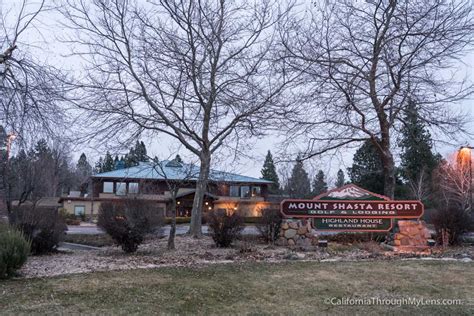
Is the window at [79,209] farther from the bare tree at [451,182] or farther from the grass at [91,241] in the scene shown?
the bare tree at [451,182]

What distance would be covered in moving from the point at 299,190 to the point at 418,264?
4318 cm

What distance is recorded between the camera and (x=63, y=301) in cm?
629

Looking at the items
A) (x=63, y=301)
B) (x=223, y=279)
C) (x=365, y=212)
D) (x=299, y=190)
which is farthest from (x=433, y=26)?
(x=299, y=190)

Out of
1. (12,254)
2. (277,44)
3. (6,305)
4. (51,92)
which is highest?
(277,44)

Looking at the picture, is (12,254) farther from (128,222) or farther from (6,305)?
(128,222)

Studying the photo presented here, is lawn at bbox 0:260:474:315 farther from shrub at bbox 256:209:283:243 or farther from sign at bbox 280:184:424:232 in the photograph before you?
sign at bbox 280:184:424:232

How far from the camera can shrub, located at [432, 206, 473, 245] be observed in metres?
15.0

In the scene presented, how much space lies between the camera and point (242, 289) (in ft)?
24.0

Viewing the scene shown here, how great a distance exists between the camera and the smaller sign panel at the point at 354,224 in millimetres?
14141

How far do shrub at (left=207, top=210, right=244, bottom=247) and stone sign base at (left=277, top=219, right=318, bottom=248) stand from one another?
4.59ft

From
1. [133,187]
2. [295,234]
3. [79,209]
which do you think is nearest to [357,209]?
[295,234]

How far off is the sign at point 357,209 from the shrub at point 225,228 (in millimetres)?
1941

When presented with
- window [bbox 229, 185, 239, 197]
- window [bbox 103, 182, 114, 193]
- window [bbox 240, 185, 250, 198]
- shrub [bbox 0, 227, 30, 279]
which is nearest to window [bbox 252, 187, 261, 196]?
window [bbox 240, 185, 250, 198]

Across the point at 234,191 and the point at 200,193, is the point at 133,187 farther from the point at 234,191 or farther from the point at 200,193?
the point at 200,193
